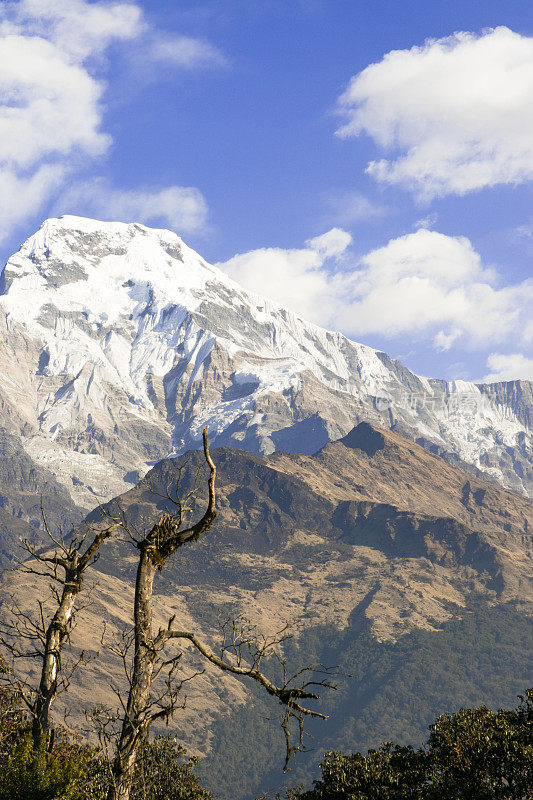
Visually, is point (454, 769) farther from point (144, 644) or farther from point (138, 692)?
point (144, 644)

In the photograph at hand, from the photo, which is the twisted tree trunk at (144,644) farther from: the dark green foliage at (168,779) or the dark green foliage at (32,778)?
the dark green foliage at (168,779)

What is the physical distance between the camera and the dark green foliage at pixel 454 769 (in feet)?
151

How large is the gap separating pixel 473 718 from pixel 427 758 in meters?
4.53

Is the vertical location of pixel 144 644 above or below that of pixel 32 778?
above

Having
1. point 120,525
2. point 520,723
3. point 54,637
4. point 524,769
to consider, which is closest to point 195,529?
point 120,525

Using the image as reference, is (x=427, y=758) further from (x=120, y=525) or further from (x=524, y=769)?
(x=120, y=525)

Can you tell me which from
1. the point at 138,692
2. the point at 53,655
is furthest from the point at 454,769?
the point at 138,692

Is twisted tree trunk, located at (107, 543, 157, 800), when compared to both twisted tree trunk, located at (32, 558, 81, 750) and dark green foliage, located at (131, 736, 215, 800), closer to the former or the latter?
twisted tree trunk, located at (32, 558, 81, 750)

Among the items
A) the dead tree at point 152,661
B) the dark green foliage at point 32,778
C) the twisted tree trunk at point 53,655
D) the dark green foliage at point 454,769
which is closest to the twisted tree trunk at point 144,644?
the dead tree at point 152,661

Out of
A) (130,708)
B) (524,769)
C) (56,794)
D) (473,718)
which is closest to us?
(130,708)

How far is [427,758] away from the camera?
5106 centimetres

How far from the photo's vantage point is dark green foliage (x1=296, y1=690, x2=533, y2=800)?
151 feet

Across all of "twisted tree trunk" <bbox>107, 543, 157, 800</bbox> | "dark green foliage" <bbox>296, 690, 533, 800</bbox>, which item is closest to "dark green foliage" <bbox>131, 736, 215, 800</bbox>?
"dark green foliage" <bbox>296, 690, 533, 800</bbox>

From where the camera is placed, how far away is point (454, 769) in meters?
48.9
